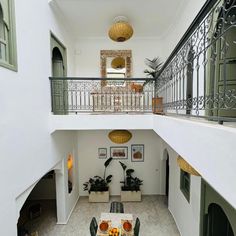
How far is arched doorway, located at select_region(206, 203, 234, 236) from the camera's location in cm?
334

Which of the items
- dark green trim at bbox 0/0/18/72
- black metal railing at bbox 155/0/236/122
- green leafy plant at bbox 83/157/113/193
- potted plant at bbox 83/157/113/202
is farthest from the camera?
green leafy plant at bbox 83/157/113/193

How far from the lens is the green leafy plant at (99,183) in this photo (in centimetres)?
675

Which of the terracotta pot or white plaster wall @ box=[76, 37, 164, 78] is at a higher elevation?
white plaster wall @ box=[76, 37, 164, 78]

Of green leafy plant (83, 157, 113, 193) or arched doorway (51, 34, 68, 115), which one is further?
green leafy plant (83, 157, 113, 193)

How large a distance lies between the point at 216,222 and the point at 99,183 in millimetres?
4409

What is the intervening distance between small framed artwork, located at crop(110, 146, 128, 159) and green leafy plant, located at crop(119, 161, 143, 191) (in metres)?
0.34

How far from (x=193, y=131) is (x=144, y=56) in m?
5.20

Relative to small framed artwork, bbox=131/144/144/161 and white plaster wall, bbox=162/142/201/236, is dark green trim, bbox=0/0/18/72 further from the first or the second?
small framed artwork, bbox=131/144/144/161

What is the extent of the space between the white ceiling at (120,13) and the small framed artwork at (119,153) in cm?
441

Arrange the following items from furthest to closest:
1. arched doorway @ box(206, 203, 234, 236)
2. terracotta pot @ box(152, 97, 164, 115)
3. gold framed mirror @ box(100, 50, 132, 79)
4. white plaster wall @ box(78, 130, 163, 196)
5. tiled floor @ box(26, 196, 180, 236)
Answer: white plaster wall @ box(78, 130, 163, 196)
gold framed mirror @ box(100, 50, 132, 79)
tiled floor @ box(26, 196, 180, 236)
terracotta pot @ box(152, 97, 164, 115)
arched doorway @ box(206, 203, 234, 236)

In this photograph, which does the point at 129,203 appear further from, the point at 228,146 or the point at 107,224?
the point at 228,146

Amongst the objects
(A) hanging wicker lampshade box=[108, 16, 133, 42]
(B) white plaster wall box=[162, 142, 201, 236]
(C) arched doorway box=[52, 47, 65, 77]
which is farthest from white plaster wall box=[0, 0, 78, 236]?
(B) white plaster wall box=[162, 142, 201, 236]

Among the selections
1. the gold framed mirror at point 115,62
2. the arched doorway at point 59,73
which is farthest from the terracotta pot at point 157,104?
the gold framed mirror at point 115,62

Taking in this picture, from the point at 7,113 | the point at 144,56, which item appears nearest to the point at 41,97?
the point at 7,113
